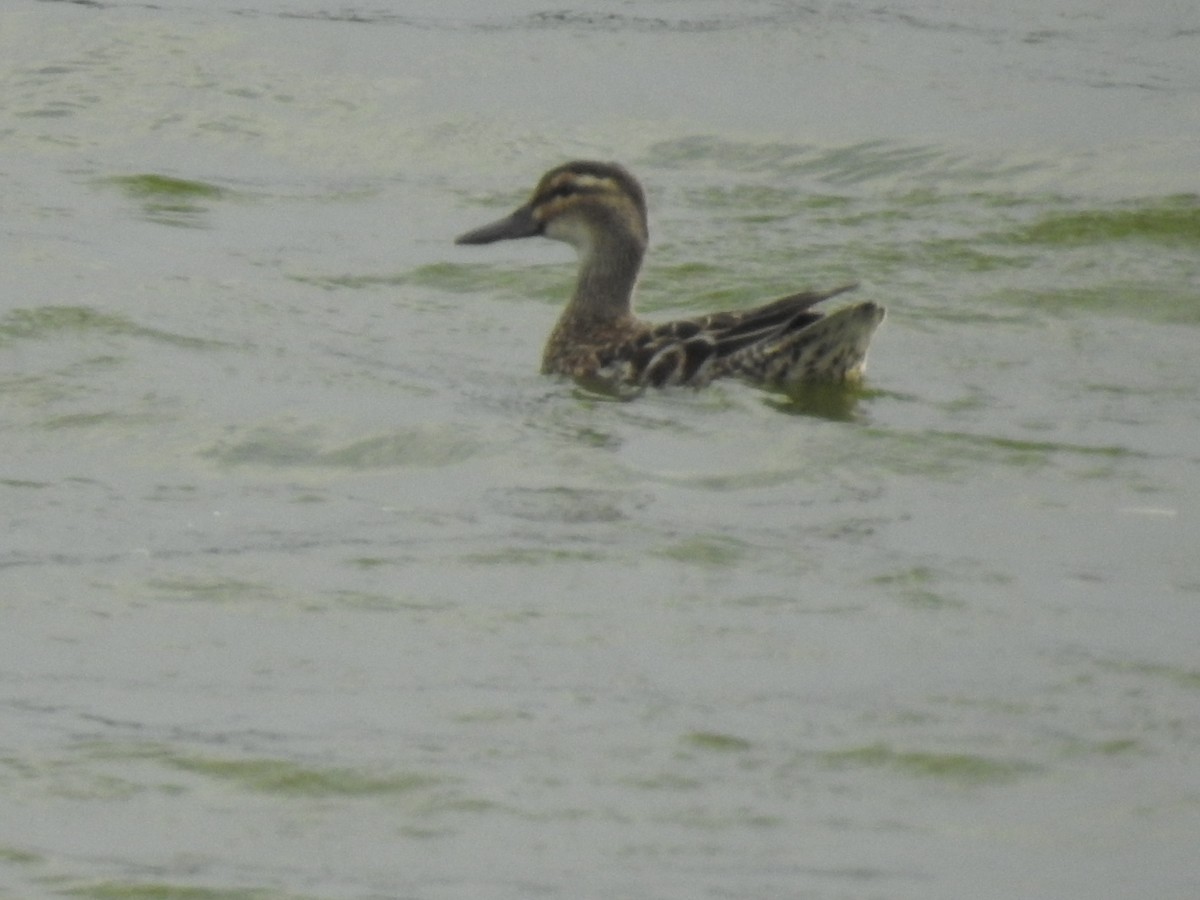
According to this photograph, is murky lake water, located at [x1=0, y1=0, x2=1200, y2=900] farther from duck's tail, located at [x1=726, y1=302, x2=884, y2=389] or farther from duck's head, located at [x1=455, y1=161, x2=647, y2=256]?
duck's head, located at [x1=455, y1=161, x2=647, y2=256]

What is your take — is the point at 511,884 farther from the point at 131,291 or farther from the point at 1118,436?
the point at 131,291

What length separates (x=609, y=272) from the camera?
40.2 ft

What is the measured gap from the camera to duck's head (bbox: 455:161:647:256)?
483 inches

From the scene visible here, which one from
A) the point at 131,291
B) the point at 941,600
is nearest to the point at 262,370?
the point at 131,291

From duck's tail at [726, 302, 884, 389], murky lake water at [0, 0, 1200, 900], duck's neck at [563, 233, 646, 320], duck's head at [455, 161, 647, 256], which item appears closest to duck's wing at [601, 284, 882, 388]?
duck's tail at [726, 302, 884, 389]

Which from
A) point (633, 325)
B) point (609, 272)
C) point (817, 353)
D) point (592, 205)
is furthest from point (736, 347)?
point (592, 205)

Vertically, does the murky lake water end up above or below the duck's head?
below

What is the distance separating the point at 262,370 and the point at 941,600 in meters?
4.10

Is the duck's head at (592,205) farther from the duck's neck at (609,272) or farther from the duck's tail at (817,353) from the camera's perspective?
the duck's tail at (817,353)

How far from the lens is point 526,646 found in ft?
25.7

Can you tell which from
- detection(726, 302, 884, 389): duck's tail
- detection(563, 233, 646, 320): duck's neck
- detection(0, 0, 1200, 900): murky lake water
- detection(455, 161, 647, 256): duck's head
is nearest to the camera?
detection(0, 0, 1200, 900): murky lake water

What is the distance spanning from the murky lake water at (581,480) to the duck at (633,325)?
0.60 ft

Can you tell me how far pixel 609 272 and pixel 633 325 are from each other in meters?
0.51

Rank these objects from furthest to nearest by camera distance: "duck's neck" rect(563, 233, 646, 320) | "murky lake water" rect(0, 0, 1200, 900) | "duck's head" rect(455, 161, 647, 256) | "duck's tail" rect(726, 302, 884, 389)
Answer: "duck's head" rect(455, 161, 647, 256) → "duck's neck" rect(563, 233, 646, 320) → "duck's tail" rect(726, 302, 884, 389) → "murky lake water" rect(0, 0, 1200, 900)
